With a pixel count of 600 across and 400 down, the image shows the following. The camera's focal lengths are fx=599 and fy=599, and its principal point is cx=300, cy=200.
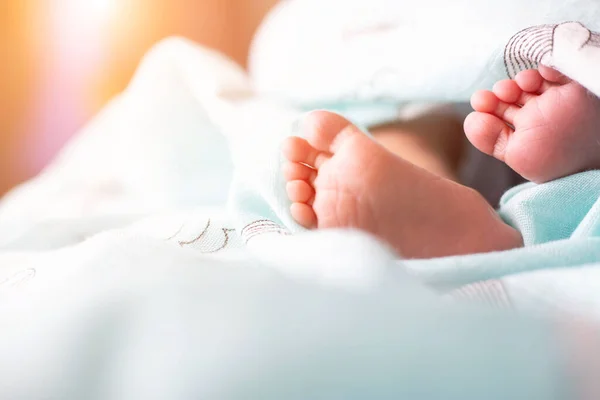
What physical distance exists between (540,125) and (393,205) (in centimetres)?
12

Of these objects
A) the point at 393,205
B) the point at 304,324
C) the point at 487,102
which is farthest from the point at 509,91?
the point at 304,324

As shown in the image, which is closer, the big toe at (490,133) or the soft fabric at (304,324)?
the soft fabric at (304,324)

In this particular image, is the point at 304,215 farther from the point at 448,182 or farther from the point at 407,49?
the point at 407,49

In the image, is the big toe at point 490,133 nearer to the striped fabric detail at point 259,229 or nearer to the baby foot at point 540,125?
the baby foot at point 540,125

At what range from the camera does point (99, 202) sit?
709 millimetres

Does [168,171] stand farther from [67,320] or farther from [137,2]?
[137,2]

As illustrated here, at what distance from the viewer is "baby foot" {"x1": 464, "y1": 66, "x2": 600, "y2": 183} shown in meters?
0.42

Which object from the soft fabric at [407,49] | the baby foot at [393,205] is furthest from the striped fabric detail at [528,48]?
the baby foot at [393,205]

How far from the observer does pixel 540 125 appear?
1.37 feet

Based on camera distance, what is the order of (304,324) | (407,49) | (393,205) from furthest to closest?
(407,49), (393,205), (304,324)

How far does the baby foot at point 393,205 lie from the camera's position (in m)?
0.41

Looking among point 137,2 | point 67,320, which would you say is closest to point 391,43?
point 67,320

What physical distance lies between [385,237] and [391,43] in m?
0.30

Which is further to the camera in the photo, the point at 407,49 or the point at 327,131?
the point at 407,49
